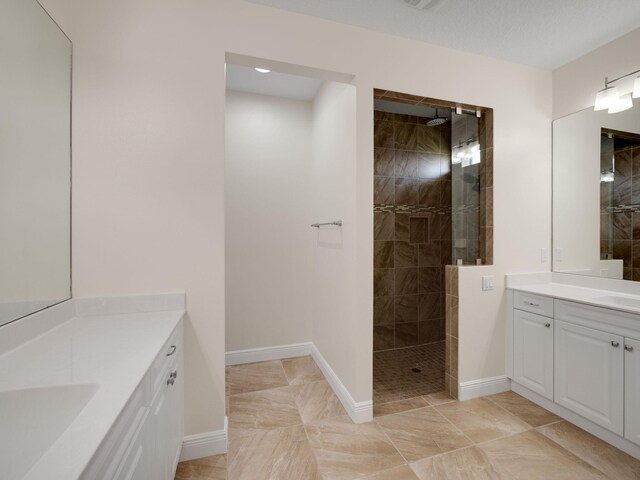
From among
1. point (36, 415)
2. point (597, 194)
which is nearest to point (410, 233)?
point (597, 194)

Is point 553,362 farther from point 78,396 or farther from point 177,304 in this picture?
point 78,396

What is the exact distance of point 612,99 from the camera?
2.16m

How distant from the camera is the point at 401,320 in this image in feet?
11.5

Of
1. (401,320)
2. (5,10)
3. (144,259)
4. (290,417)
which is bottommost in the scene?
(290,417)

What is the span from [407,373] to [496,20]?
2.84m

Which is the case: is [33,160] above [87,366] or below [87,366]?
above

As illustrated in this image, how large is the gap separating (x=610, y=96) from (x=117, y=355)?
335cm

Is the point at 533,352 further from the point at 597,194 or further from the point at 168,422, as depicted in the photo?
the point at 168,422

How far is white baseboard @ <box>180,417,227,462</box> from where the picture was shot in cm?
169

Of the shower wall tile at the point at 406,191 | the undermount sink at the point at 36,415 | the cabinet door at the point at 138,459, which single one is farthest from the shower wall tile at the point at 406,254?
the undermount sink at the point at 36,415

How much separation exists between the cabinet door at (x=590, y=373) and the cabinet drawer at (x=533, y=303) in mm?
102

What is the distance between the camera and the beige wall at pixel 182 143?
156cm

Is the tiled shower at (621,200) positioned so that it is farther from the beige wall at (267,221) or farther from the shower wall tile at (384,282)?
the beige wall at (267,221)

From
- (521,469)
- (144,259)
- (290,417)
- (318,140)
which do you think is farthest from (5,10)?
(521,469)
